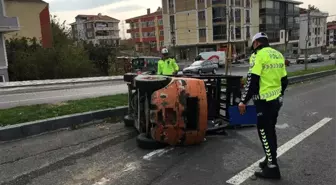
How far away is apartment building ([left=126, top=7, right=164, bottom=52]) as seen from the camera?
80250 millimetres

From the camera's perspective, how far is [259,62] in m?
3.86

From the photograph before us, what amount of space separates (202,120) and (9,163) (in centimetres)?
292

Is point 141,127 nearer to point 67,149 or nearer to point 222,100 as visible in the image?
point 67,149

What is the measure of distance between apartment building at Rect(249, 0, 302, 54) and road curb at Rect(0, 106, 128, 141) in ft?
197

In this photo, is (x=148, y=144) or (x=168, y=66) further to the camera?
(x=168, y=66)

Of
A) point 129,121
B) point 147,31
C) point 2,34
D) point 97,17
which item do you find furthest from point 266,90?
point 97,17

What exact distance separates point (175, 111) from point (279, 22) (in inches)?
2860

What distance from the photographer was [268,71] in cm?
389

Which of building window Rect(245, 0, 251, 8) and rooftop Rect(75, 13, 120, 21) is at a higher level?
rooftop Rect(75, 13, 120, 21)

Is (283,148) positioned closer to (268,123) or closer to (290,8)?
(268,123)

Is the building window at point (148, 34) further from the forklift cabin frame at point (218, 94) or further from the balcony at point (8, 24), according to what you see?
the forklift cabin frame at point (218, 94)

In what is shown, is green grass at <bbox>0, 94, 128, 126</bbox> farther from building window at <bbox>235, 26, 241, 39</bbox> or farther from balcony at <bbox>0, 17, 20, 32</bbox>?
building window at <bbox>235, 26, 241, 39</bbox>

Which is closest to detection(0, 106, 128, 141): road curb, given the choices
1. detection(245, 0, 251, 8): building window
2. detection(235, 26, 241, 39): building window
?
detection(235, 26, 241, 39): building window

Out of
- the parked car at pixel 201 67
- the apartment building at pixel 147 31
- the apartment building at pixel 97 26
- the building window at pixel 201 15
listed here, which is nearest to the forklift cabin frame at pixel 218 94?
the parked car at pixel 201 67
